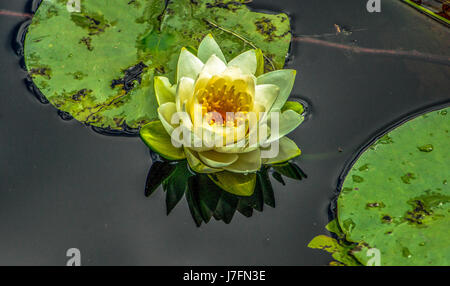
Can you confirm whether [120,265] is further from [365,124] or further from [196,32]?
[365,124]

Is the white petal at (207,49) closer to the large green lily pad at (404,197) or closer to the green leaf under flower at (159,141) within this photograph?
the green leaf under flower at (159,141)

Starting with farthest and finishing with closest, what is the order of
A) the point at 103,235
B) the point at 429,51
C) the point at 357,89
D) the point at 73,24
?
1. the point at 429,51
2. the point at 357,89
3. the point at 73,24
4. the point at 103,235

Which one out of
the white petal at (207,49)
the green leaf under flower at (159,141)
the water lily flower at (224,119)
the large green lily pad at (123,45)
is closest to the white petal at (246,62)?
the water lily flower at (224,119)

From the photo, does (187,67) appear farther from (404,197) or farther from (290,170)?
(404,197)

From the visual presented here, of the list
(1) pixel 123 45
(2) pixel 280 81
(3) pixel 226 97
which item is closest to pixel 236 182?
(3) pixel 226 97

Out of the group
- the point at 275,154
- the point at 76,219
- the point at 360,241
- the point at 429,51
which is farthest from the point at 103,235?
the point at 429,51

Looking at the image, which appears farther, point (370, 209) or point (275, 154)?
point (275, 154)
